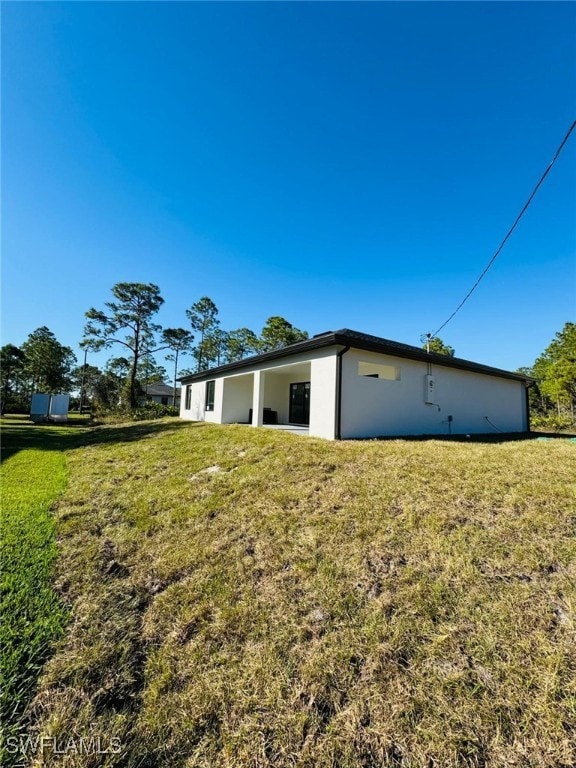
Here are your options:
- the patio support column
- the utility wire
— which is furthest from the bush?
the utility wire

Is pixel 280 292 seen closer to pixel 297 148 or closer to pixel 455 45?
pixel 297 148

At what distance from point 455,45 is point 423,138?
72.0 inches

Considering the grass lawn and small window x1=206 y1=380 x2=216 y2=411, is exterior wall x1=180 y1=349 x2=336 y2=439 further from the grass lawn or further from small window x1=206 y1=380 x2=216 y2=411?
the grass lawn

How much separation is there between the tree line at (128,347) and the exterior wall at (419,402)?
17.8m

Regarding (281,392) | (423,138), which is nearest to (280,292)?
(281,392)

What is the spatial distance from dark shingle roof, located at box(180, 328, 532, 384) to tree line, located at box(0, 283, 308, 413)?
16.8 metres

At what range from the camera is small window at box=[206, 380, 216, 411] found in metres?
14.9

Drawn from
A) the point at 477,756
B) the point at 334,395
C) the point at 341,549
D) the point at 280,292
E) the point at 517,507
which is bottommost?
the point at 477,756

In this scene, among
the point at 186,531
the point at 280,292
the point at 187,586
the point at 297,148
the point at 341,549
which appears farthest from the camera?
the point at 280,292

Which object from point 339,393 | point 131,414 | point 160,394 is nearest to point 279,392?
point 339,393

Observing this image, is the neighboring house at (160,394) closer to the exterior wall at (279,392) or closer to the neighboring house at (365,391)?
the exterior wall at (279,392)

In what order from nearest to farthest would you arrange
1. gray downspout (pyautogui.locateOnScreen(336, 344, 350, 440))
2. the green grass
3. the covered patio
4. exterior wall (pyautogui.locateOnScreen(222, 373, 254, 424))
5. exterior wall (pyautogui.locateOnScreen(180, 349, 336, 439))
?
the green grass
gray downspout (pyautogui.locateOnScreen(336, 344, 350, 440))
exterior wall (pyautogui.locateOnScreen(180, 349, 336, 439))
the covered patio
exterior wall (pyautogui.locateOnScreen(222, 373, 254, 424))

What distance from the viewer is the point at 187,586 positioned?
285 cm

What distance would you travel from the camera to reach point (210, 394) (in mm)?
15086
